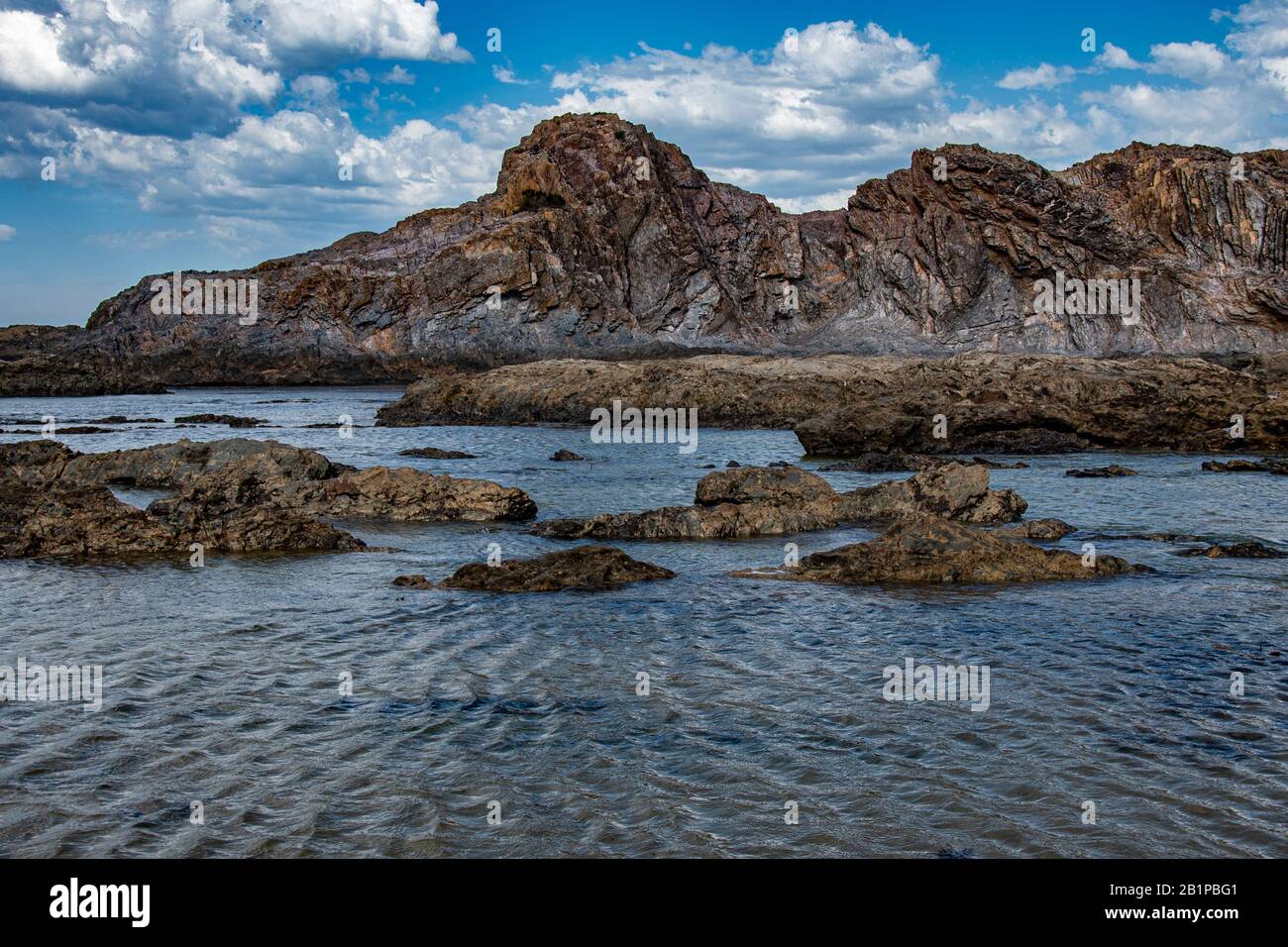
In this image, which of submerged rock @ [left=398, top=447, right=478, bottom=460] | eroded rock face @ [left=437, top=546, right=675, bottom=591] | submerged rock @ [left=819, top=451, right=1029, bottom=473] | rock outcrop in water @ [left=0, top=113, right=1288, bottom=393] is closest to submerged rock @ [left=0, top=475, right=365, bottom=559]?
eroded rock face @ [left=437, top=546, right=675, bottom=591]

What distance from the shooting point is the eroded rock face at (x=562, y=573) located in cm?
1363

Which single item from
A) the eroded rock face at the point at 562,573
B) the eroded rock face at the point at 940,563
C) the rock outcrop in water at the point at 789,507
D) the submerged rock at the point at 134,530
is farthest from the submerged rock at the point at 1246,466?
the submerged rock at the point at 134,530

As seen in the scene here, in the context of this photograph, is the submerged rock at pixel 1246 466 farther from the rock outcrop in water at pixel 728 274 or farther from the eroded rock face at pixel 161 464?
the rock outcrop in water at pixel 728 274

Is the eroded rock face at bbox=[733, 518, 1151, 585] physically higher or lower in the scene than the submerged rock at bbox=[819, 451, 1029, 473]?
lower

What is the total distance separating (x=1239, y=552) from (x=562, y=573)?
9.89 m

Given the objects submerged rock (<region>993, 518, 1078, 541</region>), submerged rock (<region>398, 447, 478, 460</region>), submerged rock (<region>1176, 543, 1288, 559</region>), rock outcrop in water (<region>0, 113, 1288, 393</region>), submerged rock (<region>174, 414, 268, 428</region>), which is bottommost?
submerged rock (<region>1176, 543, 1288, 559</region>)

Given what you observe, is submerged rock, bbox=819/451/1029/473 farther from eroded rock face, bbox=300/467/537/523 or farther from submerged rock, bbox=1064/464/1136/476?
eroded rock face, bbox=300/467/537/523

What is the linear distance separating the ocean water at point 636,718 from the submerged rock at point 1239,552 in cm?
61

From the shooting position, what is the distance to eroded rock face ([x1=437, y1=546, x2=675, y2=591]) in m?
13.6

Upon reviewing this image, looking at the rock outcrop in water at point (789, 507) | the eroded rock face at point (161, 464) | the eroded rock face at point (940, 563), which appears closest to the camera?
the eroded rock face at point (940, 563)

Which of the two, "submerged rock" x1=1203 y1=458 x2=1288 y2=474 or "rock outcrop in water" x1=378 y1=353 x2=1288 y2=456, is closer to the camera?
"submerged rock" x1=1203 y1=458 x2=1288 y2=474

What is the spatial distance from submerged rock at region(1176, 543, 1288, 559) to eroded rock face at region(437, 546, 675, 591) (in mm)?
7956

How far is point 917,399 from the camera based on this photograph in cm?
3734

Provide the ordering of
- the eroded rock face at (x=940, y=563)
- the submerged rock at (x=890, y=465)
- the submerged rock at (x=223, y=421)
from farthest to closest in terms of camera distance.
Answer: the submerged rock at (x=223, y=421)
the submerged rock at (x=890, y=465)
the eroded rock face at (x=940, y=563)
